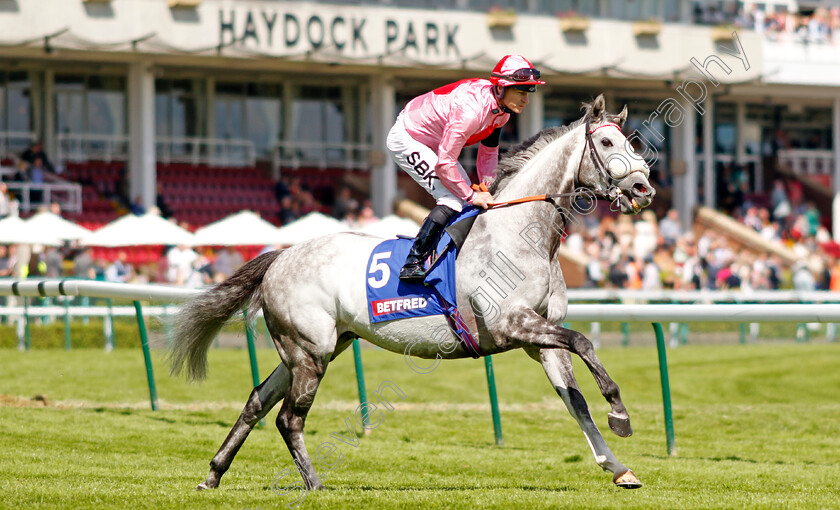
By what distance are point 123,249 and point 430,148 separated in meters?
15.2

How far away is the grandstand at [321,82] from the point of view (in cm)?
2202

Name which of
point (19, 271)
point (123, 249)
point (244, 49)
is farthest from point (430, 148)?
point (244, 49)

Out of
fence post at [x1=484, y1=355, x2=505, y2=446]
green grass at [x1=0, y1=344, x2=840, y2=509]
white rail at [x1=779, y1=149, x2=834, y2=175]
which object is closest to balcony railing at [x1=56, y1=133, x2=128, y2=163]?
green grass at [x1=0, y1=344, x2=840, y2=509]

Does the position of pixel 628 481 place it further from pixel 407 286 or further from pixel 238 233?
pixel 238 233

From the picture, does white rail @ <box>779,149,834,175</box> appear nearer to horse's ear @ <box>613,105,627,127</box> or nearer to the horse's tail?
horse's ear @ <box>613,105,627,127</box>

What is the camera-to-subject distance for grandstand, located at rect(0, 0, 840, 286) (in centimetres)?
2202

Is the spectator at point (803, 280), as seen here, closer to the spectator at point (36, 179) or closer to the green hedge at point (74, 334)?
the green hedge at point (74, 334)

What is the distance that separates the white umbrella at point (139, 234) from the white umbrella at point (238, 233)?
0.25 metres

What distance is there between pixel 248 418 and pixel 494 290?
1.41 meters

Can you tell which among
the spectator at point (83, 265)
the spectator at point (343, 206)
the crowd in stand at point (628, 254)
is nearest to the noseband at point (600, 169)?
the crowd in stand at point (628, 254)

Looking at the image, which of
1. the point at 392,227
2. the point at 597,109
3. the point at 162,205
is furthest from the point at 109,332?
the point at 597,109

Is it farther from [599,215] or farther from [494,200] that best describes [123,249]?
[494,200]

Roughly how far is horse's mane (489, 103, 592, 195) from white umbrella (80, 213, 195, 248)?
40.9ft

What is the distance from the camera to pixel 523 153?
581 centimetres
